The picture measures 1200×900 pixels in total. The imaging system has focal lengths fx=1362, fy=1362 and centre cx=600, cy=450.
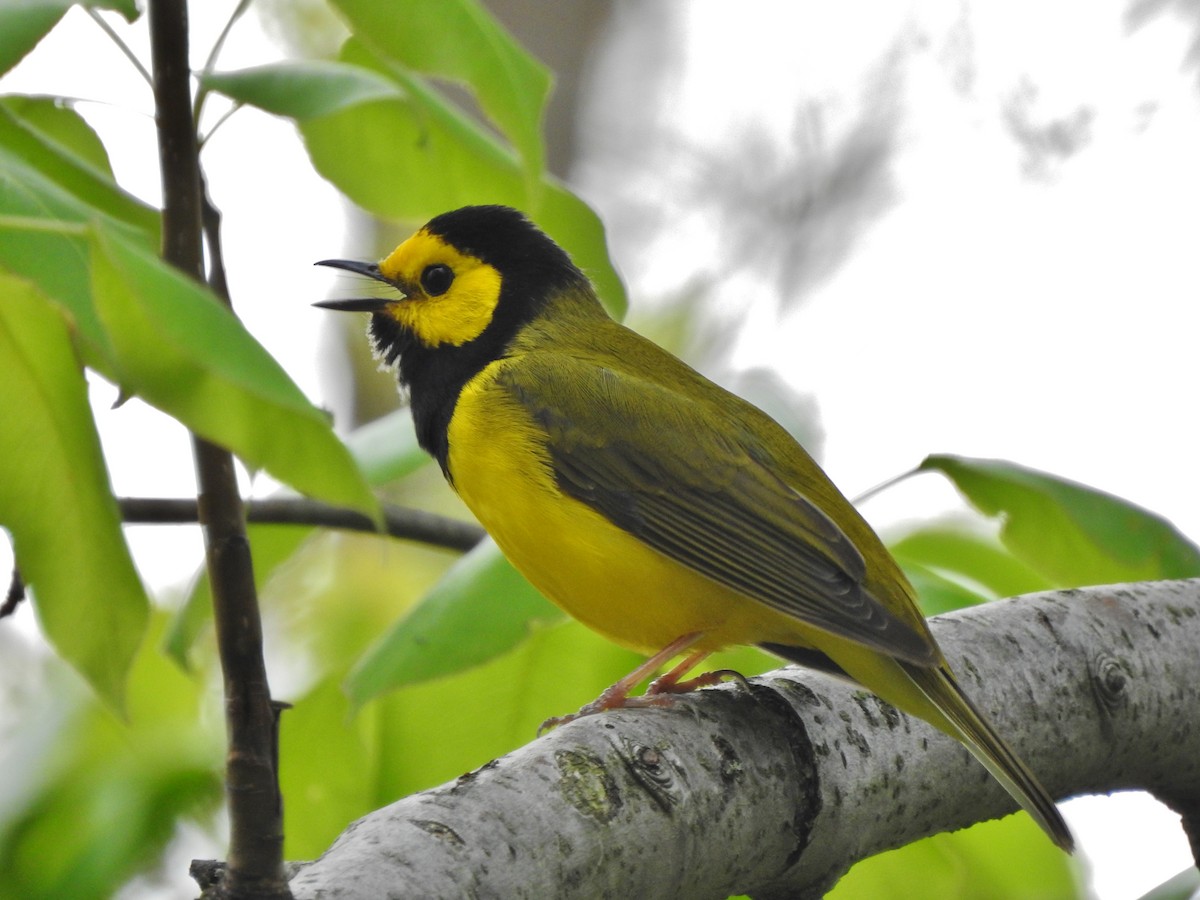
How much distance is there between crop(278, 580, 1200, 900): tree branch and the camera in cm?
194

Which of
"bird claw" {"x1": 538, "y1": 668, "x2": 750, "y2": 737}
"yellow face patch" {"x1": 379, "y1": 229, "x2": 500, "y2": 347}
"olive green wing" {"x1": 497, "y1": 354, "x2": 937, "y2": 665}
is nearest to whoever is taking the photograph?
"bird claw" {"x1": 538, "y1": 668, "x2": 750, "y2": 737}

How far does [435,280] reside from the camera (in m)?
4.39

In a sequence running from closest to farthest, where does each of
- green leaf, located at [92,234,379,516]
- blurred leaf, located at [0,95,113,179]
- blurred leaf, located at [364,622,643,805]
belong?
green leaf, located at [92,234,379,516] < blurred leaf, located at [0,95,113,179] < blurred leaf, located at [364,622,643,805]

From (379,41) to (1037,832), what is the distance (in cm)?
251

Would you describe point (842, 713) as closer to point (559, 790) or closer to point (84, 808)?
point (559, 790)

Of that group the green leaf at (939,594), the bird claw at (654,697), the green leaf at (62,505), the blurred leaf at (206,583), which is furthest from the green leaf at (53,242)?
the green leaf at (939,594)

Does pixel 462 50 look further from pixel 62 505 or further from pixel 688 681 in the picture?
pixel 688 681

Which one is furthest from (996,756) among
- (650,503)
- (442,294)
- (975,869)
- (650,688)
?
(442,294)

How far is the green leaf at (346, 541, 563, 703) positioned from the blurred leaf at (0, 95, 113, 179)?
1.08m

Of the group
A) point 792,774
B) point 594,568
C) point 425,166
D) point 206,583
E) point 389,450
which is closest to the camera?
Answer: point 792,774

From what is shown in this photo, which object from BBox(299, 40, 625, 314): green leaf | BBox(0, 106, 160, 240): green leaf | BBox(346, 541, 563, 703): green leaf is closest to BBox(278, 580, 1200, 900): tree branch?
BBox(346, 541, 563, 703): green leaf

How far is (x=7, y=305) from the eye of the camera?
185cm

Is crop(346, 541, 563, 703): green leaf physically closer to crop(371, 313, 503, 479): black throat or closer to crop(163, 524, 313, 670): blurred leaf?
crop(163, 524, 313, 670): blurred leaf

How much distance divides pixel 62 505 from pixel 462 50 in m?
1.02
